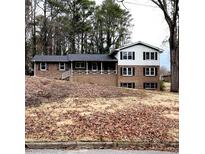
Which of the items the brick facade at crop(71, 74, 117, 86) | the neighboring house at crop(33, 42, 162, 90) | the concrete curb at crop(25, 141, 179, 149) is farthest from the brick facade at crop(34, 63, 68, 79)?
the concrete curb at crop(25, 141, 179, 149)

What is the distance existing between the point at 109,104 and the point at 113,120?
0.78 metres

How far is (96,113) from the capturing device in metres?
3.70

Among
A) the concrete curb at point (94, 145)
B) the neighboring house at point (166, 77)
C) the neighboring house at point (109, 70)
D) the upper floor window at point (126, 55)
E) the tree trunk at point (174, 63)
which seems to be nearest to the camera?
the tree trunk at point (174, 63)

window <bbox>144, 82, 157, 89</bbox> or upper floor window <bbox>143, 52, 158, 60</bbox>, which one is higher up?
upper floor window <bbox>143, 52, 158, 60</bbox>

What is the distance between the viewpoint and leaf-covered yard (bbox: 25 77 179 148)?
2.85m

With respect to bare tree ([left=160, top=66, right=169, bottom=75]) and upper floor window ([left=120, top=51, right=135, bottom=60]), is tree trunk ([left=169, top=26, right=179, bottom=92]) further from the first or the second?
upper floor window ([left=120, top=51, right=135, bottom=60])

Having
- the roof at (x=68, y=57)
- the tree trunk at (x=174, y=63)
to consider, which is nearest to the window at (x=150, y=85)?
the roof at (x=68, y=57)

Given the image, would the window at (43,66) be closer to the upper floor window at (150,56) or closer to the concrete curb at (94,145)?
the upper floor window at (150,56)

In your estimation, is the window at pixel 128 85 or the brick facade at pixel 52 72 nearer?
the brick facade at pixel 52 72

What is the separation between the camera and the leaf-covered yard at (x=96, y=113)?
2.85 m

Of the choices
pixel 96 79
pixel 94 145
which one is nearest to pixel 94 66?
pixel 96 79
